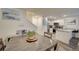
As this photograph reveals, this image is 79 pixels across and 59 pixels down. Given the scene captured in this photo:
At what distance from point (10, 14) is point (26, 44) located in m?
0.47

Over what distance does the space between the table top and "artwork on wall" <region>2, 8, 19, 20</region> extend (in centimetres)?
29

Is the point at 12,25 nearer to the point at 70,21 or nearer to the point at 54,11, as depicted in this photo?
the point at 54,11

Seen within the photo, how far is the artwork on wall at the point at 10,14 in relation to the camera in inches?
81.0

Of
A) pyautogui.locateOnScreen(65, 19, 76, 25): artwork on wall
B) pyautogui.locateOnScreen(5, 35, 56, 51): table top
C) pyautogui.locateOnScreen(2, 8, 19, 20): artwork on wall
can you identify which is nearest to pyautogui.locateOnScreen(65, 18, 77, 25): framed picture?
pyautogui.locateOnScreen(65, 19, 76, 25): artwork on wall

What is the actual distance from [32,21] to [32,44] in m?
0.32

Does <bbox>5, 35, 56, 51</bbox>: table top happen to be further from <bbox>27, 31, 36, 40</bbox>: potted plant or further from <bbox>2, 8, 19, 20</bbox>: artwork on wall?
<bbox>2, 8, 19, 20</bbox>: artwork on wall

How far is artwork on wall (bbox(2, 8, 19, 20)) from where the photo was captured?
2.06 metres

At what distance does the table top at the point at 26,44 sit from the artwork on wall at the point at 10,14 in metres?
0.29

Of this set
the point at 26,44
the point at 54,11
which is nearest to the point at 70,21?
the point at 54,11

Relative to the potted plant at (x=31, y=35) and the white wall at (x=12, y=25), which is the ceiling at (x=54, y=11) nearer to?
the white wall at (x=12, y=25)

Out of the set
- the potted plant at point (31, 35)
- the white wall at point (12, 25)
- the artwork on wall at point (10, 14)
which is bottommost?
the potted plant at point (31, 35)

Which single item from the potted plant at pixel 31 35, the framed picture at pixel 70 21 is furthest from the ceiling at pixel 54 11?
the potted plant at pixel 31 35

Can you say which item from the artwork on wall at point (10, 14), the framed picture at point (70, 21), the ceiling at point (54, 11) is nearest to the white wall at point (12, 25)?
the artwork on wall at point (10, 14)

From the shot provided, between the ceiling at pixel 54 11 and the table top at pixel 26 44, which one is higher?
the ceiling at pixel 54 11
